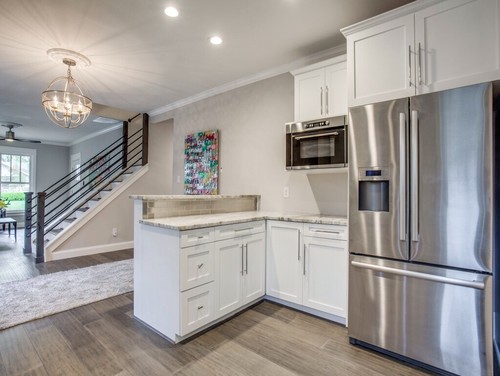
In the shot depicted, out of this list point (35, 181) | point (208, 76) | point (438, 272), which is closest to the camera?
point (438, 272)

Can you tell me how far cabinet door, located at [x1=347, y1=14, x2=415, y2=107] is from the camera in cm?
195

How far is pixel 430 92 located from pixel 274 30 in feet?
5.08

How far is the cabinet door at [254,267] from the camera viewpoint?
2.65m

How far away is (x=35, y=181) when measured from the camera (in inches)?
339

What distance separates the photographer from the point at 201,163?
450 cm

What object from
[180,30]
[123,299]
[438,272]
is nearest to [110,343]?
[123,299]

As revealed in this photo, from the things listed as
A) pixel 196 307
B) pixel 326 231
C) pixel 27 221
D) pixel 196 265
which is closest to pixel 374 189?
pixel 326 231

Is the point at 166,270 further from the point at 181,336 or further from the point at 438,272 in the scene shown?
the point at 438,272

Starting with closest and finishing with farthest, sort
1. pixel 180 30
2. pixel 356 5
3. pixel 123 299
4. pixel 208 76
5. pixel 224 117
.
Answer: pixel 356 5
pixel 180 30
pixel 123 299
pixel 208 76
pixel 224 117

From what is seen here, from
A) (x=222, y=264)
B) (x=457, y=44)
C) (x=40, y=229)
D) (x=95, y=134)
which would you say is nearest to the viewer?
(x=457, y=44)

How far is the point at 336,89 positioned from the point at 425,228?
1482mm

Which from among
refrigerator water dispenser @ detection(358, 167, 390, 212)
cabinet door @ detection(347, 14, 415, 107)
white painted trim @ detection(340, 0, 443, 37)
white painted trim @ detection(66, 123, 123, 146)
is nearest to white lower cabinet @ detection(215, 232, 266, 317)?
refrigerator water dispenser @ detection(358, 167, 390, 212)

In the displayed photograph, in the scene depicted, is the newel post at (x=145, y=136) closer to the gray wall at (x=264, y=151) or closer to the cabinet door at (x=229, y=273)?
the gray wall at (x=264, y=151)

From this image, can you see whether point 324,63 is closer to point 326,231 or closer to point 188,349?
point 326,231
